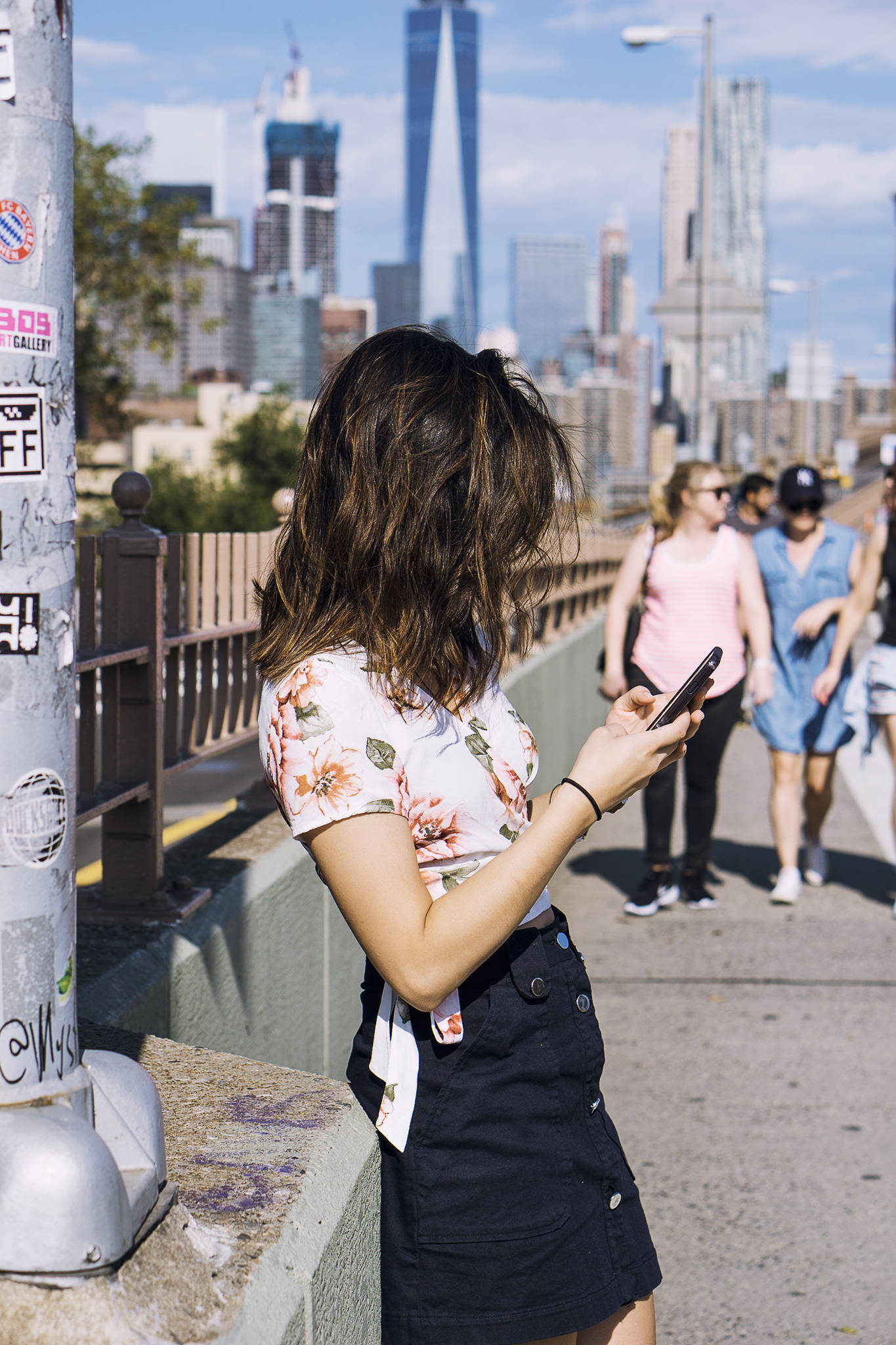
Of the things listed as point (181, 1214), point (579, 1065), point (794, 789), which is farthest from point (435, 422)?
point (794, 789)

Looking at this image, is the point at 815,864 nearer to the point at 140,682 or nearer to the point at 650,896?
the point at 650,896

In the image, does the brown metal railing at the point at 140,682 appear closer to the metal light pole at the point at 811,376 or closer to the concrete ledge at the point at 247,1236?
the concrete ledge at the point at 247,1236

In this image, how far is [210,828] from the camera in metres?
4.20

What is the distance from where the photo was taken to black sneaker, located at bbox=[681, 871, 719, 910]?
709 cm

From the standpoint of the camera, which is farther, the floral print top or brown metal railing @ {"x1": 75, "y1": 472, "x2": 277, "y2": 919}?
brown metal railing @ {"x1": 75, "y1": 472, "x2": 277, "y2": 919}

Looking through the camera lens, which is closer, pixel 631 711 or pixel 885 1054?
pixel 631 711

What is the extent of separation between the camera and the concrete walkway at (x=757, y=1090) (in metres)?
3.60

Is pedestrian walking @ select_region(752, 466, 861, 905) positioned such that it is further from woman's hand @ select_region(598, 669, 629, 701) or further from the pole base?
the pole base

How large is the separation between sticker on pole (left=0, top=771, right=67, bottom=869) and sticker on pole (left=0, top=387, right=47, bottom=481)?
30 cm

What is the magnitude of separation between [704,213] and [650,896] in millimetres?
13703

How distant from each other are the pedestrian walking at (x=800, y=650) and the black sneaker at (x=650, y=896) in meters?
0.52

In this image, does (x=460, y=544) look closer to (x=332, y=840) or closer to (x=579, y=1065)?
(x=332, y=840)

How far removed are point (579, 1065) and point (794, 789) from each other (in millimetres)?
5593

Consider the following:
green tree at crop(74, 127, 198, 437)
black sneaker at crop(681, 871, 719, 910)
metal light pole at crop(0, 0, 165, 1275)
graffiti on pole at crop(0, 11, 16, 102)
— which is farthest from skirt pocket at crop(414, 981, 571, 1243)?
green tree at crop(74, 127, 198, 437)
